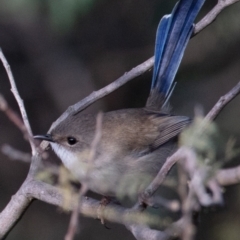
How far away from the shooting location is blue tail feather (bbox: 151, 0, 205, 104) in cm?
469

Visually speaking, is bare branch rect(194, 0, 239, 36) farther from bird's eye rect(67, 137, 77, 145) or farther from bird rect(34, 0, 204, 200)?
bird's eye rect(67, 137, 77, 145)

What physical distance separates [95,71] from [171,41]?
2254mm

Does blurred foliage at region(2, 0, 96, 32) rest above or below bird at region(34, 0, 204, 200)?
above

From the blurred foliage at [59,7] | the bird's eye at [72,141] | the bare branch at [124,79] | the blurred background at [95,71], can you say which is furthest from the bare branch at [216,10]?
the blurred background at [95,71]

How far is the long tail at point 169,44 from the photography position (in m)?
4.69

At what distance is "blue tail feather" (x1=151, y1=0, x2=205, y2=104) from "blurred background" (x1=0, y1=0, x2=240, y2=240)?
122 centimetres

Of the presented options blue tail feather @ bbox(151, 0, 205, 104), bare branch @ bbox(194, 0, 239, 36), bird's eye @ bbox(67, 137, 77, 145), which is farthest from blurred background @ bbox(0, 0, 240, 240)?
bird's eye @ bbox(67, 137, 77, 145)

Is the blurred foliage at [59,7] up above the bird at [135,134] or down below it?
above

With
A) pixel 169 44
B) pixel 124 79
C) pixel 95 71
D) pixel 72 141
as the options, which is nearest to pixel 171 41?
pixel 169 44

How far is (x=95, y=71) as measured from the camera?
7.00 m

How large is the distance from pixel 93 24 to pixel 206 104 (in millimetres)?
1456

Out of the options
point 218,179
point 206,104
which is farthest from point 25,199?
point 206,104

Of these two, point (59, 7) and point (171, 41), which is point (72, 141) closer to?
point (171, 41)

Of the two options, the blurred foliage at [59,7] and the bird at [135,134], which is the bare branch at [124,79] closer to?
the bird at [135,134]
